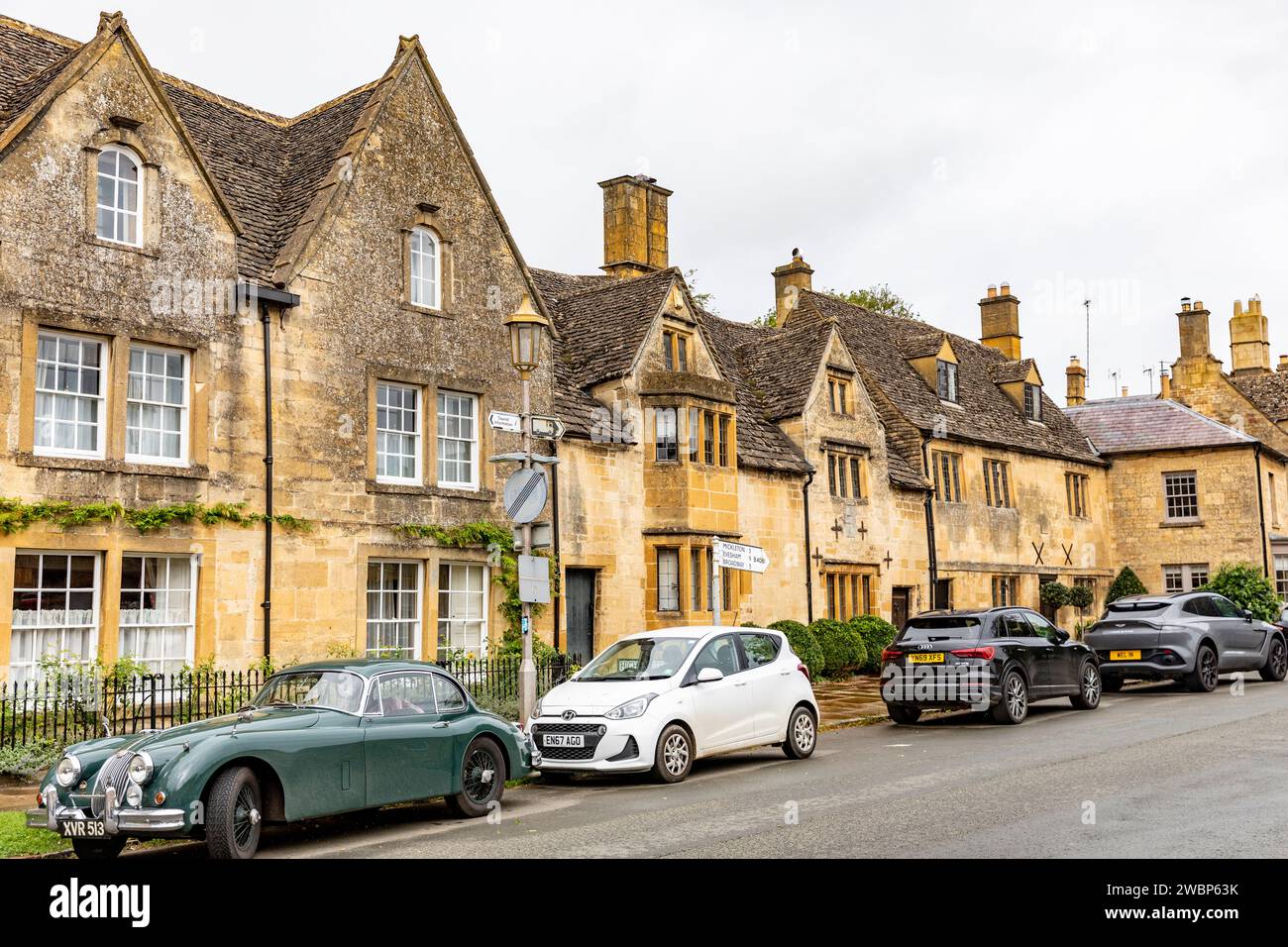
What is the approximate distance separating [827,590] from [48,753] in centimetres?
1924

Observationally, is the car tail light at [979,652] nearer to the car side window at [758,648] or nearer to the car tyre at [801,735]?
the car tyre at [801,735]

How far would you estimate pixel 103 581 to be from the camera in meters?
16.0

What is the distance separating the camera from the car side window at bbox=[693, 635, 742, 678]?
46.0ft

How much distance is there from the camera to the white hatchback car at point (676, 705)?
508 inches

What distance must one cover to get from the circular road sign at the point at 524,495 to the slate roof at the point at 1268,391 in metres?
41.3

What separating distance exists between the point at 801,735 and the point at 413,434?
8.66 metres

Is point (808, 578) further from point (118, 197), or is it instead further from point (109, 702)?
point (118, 197)

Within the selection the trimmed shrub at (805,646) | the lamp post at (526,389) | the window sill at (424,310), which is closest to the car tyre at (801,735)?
the lamp post at (526,389)

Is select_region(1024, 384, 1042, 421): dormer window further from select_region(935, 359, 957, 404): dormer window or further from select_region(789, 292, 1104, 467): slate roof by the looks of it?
select_region(935, 359, 957, 404): dormer window

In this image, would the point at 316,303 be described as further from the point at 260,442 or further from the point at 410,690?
the point at 410,690

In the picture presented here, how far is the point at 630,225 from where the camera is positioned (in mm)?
31453

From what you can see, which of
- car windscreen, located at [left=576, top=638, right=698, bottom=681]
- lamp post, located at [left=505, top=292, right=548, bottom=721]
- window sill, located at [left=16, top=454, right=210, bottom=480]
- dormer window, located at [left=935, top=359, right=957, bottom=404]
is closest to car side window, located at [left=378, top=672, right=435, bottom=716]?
car windscreen, located at [left=576, top=638, right=698, bottom=681]

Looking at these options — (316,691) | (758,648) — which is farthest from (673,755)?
(316,691)

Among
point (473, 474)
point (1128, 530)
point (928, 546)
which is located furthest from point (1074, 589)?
point (473, 474)
